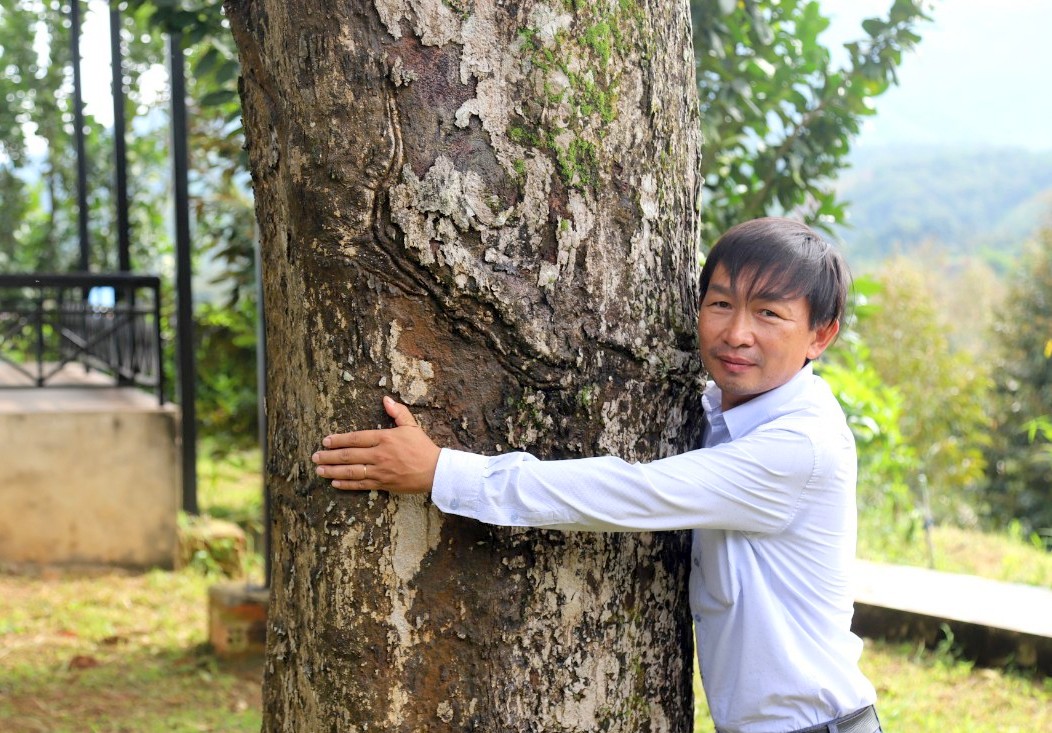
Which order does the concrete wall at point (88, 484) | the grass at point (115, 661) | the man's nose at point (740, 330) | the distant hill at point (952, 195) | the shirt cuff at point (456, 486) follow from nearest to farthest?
the shirt cuff at point (456, 486) → the man's nose at point (740, 330) → the grass at point (115, 661) → the concrete wall at point (88, 484) → the distant hill at point (952, 195)

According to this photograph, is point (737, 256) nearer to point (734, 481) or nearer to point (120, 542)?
point (734, 481)

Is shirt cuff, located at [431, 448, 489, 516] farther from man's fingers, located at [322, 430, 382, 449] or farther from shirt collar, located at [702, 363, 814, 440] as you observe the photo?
shirt collar, located at [702, 363, 814, 440]

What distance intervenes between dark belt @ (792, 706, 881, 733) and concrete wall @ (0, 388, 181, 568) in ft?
14.1

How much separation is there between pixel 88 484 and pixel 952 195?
349 feet

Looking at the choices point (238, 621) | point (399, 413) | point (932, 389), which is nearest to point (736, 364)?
point (399, 413)

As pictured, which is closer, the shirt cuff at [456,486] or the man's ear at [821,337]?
the shirt cuff at [456,486]

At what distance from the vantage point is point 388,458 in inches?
68.7

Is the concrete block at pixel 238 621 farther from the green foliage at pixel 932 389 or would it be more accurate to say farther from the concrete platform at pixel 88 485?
the green foliage at pixel 932 389

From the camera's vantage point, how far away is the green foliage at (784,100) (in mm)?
4133

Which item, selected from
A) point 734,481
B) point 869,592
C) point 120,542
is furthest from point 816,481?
point 120,542

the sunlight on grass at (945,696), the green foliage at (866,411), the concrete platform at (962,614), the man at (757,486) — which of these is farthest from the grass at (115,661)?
the green foliage at (866,411)

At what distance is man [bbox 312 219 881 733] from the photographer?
69.1 inches

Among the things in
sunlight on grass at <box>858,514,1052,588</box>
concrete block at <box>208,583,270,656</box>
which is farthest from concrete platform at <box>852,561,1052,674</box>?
concrete block at <box>208,583,270,656</box>

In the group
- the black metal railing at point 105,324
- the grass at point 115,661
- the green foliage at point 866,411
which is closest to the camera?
the grass at point 115,661
